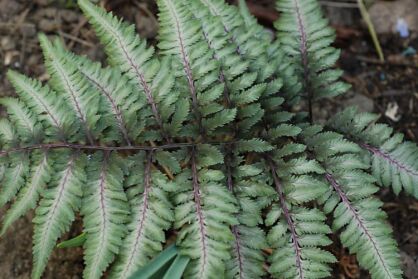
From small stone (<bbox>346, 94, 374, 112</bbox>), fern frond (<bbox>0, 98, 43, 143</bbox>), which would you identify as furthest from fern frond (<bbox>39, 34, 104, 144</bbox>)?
small stone (<bbox>346, 94, 374, 112</bbox>)

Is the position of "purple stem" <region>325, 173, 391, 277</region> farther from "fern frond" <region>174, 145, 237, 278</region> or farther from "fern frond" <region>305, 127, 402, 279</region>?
"fern frond" <region>174, 145, 237, 278</region>

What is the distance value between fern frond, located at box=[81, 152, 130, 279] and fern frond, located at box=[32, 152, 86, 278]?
45mm

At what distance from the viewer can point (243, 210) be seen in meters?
1.92

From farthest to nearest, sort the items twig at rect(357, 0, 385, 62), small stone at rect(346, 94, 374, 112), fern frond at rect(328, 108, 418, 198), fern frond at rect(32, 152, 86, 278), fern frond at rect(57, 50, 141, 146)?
twig at rect(357, 0, 385, 62)
small stone at rect(346, 94, 374, 112)
fern frond at rect(328, 108, 418, 198)
fern frond at rect(57, 50, 141, 146)
fern frond at rect(32, 152, 86, 278)

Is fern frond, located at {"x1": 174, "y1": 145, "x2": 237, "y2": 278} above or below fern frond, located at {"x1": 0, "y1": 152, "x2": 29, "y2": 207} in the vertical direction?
below

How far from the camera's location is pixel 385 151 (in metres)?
2.12

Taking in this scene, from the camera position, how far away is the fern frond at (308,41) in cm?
216

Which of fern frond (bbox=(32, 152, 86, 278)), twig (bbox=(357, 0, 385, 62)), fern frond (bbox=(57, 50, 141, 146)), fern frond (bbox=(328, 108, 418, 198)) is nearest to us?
fern frond (bbox=(32, 152, 86, 278))

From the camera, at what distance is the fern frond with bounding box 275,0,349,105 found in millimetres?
2156

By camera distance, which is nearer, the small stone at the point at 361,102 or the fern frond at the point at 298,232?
the fern frond at the point at 298,232

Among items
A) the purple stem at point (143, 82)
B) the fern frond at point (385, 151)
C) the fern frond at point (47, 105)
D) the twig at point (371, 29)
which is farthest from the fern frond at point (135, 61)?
the twig at point (371, 29)

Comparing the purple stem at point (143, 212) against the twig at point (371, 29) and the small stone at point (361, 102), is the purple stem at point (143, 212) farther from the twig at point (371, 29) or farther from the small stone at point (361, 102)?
the twig at point (371, 29)

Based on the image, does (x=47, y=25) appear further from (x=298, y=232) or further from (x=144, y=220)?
(x=298, y=232)

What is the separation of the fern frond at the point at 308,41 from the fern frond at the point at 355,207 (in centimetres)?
25
